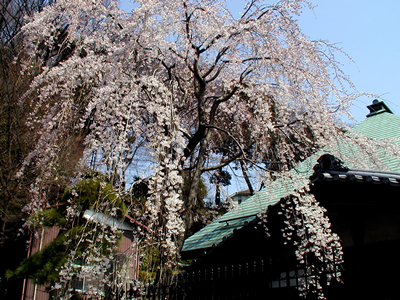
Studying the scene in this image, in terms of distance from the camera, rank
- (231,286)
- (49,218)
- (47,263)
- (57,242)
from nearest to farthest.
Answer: (231,286)
(47,263)
(57,242)
(49,218)

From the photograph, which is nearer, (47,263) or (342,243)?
(342,243)

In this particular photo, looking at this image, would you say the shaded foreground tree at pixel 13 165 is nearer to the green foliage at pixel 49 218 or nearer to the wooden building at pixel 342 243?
the green foliage at pixel 49 218

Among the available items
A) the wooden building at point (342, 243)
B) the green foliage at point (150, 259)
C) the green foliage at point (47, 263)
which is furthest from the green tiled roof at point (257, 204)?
the green foliage at point (47, 263)

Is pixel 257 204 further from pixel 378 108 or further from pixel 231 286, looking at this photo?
pixel 378 108

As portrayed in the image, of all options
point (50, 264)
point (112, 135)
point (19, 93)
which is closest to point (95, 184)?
point (50, 264)

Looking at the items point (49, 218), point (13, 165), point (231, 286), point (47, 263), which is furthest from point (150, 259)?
point (13, 165)

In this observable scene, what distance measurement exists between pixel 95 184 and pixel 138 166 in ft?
27.7

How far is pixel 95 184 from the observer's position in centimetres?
639

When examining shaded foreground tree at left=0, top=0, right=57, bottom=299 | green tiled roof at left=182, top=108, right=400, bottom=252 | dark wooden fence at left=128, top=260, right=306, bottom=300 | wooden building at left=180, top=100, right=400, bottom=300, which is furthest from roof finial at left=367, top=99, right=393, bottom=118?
shaded foreground tree at left=0, top=0, right=57, bottom=299

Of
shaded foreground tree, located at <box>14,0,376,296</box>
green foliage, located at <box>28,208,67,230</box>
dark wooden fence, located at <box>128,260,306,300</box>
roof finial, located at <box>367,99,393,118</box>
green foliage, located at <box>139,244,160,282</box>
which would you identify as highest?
roof finial, located at <box>367,99,393,118</box>

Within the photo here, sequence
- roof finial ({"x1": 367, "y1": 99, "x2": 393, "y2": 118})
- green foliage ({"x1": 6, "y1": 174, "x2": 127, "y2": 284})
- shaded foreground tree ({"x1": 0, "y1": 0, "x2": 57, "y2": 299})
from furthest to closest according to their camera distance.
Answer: roof finial ({"x1": 367, "y1": 99, "x2": 393, "y2": 118}), shaded foreground tree ({"x1": 0, "y1": 0, "x2": 57, "y2": 299}), green foliage ({"x1": 6, "y1": 174, "x2": 127, "y2": 284})

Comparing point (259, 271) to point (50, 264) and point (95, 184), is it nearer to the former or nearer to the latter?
point (95, 184)

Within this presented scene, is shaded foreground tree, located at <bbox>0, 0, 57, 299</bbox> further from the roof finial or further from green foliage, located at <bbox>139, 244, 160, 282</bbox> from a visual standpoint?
the roof finial

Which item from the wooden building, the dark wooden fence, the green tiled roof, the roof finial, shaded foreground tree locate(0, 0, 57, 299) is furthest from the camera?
the roof finial
